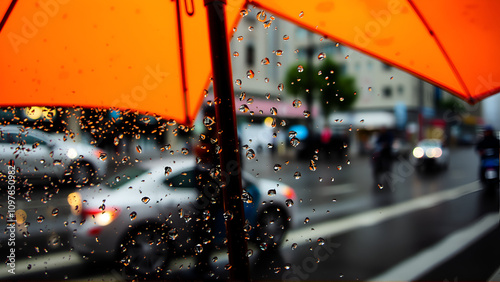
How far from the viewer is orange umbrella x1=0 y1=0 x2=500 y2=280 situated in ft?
3.45

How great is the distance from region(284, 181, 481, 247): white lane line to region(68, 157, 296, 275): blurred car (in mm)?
919

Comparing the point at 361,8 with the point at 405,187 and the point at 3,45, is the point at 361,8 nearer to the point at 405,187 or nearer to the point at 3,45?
the point at 3,45

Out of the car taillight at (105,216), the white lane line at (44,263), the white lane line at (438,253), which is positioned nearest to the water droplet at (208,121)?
the white lane line at (44,263)

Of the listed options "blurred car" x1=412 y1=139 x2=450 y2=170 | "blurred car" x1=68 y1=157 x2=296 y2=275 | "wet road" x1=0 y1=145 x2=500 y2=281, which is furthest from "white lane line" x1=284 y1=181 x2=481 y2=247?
"blurred car" x1=412 y1=139 x2=450 y2=170

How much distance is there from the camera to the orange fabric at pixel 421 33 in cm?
102

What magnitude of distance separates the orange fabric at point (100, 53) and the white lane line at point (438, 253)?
2232 millimetres

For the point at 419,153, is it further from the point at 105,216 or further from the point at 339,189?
the point at 105,216

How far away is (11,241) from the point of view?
222 centimetres

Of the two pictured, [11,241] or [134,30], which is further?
[11,241]

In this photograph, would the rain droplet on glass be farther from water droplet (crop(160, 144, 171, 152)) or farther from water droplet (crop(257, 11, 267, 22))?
water droplet (crop(160, 144, 171, 152))

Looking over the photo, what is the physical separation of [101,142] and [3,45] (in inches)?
20.2

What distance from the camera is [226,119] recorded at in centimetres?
87

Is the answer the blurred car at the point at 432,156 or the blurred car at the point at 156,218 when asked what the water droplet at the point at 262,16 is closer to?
the blurred car at the point at 156,218

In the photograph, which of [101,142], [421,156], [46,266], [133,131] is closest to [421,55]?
[133,131]
